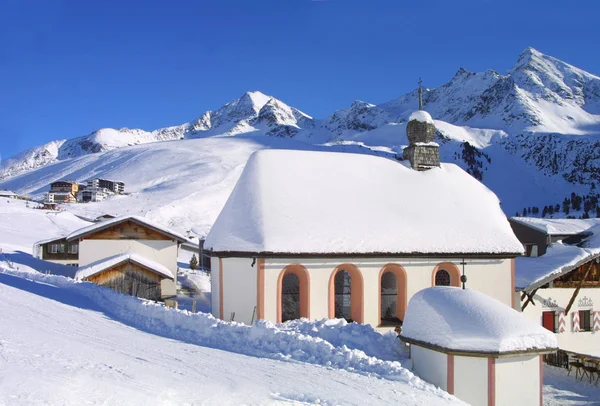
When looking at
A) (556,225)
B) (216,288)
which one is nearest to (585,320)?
(556,225)

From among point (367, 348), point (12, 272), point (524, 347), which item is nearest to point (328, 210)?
point (367, 348)

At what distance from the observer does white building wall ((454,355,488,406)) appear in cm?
1330

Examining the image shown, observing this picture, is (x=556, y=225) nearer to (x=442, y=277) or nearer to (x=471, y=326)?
(x=442, y=277)

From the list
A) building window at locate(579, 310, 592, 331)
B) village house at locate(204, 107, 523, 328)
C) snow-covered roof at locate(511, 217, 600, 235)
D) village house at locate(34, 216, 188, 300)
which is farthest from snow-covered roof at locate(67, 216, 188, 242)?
building window at locate(579, 310, 592, 331)

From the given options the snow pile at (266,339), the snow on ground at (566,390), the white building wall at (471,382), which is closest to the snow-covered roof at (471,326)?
the white building wall at (471,382)

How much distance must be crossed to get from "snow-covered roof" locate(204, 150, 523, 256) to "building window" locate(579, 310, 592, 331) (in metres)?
6.79

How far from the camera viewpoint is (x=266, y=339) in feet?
49.9

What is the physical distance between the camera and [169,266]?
35.8 m

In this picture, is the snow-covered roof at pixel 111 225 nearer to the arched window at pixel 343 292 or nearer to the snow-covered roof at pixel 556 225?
the arched window at pixel 343 292

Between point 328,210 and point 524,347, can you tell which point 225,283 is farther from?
point 524,347

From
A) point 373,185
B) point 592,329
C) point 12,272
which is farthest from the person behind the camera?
point 12,272

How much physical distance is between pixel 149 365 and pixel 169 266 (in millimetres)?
24678

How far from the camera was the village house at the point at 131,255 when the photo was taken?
32094 millimetres

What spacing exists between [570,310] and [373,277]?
1164cm
